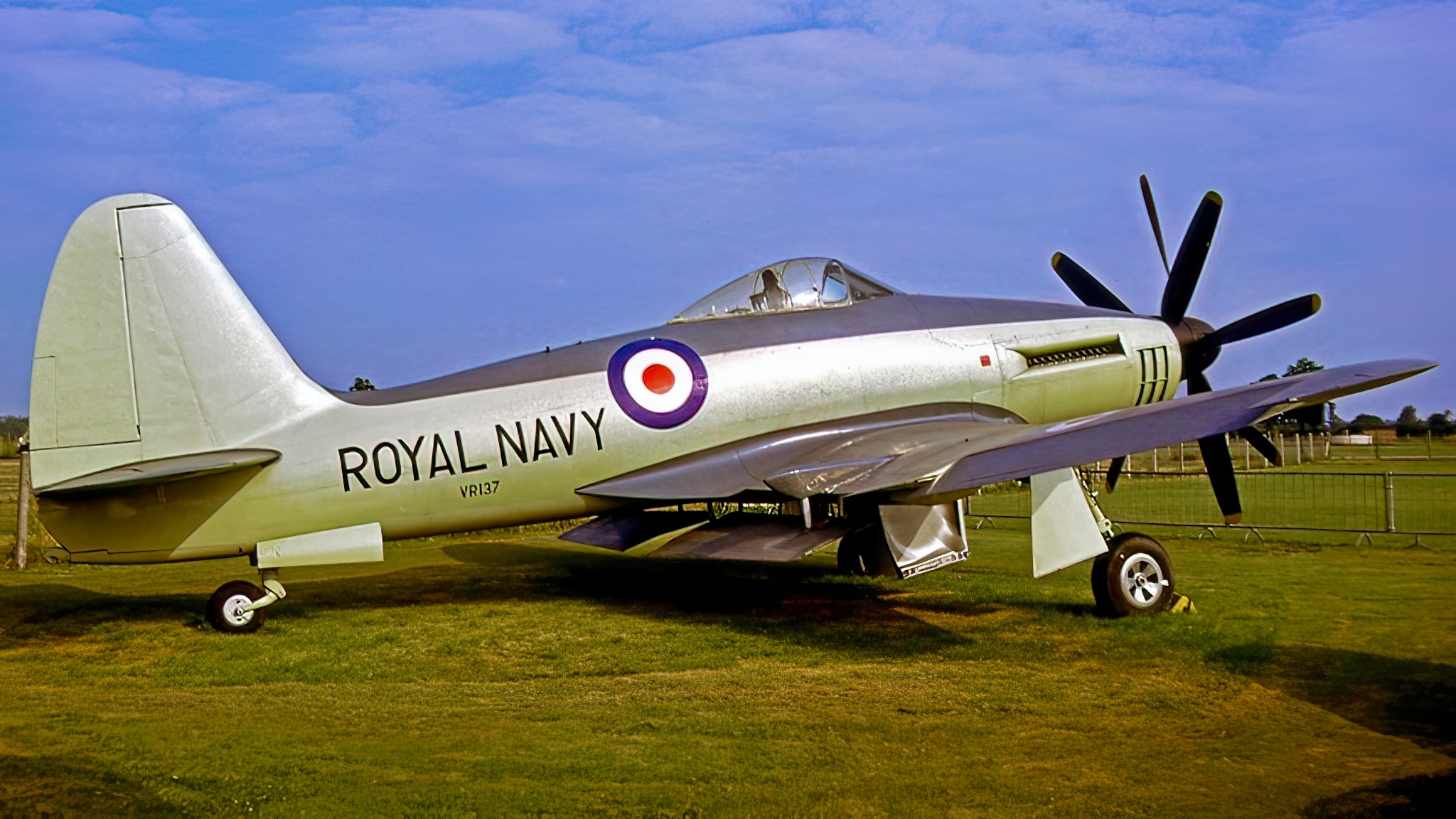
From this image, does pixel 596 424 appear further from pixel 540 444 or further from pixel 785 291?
pixel 785 291

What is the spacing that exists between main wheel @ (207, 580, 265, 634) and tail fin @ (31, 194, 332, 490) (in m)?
1.24

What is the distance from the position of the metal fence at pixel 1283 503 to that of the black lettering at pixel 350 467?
9.08 m

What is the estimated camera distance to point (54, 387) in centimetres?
804

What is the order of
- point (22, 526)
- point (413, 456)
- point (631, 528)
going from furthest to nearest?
point (22, 526) < point (631, 528) < point (413, 456)

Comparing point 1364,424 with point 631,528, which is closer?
point 631,528

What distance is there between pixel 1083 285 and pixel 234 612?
1003 cm

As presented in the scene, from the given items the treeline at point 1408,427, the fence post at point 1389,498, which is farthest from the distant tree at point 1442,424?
the fence post at point 1389,498

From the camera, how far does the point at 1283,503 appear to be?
71.5 feet

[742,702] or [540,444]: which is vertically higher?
[540,444]

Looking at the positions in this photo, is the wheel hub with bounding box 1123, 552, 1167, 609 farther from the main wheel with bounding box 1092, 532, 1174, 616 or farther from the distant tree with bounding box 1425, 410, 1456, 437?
the distant tree with bounding box 1425, 410, 1456, 437

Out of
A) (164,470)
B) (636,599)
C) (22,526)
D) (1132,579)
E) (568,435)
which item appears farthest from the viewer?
(22,526)

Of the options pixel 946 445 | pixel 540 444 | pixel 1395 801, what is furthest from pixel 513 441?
pixel 1395 801

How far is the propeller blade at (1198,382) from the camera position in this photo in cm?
1090

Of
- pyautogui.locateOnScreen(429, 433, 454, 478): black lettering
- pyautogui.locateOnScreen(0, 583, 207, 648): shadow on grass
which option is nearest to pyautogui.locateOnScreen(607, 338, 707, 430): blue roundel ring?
pyautogui.locateOnScreen(429, 433, 454, 478): black lettering
